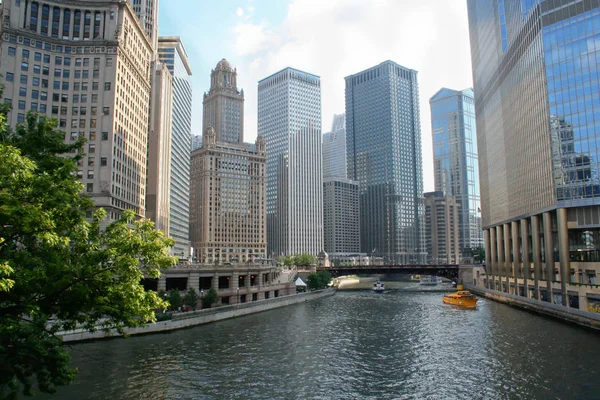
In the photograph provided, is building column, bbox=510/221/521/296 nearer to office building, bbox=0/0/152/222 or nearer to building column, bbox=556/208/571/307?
building column, bbox=556/208/571/307

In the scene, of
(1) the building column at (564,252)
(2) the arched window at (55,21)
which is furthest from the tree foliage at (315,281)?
(2) the arched window at (55,21)

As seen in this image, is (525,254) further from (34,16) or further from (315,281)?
(34,16)

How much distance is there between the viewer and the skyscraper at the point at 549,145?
87.6 metres

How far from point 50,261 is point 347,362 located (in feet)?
119

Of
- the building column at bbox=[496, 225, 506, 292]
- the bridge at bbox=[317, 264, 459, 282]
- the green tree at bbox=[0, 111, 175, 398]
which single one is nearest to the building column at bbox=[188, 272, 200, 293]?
the green tree at bbox=[0, 111, 175, 398]

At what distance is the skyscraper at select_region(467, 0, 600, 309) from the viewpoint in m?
87.6

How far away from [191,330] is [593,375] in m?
52.7

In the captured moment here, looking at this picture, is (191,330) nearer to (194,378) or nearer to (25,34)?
(194,378)

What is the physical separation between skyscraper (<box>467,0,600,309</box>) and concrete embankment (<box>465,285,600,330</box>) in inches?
148

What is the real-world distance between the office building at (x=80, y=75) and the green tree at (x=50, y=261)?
7686 centimetres

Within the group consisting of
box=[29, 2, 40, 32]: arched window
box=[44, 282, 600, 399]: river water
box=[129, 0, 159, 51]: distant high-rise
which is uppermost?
box=[129, 0, 159, 51]: distant high-rise

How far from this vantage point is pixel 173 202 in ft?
622

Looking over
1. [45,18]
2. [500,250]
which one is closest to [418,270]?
[500,250]

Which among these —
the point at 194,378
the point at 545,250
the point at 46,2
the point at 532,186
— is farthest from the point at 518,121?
the point at 46,2
